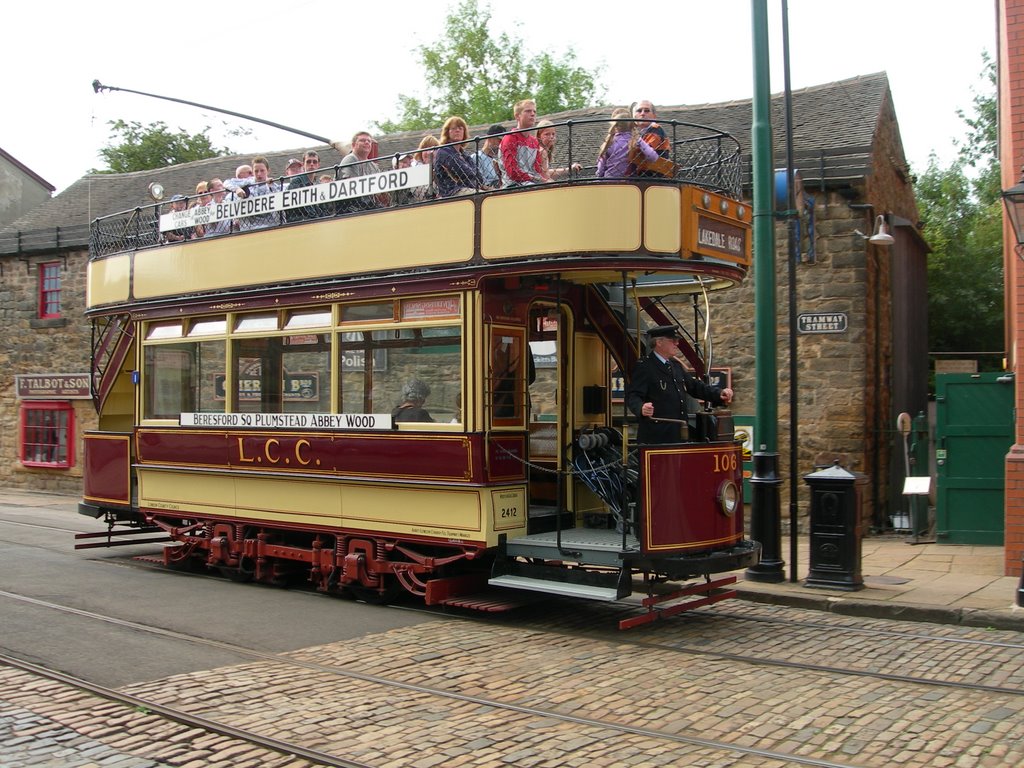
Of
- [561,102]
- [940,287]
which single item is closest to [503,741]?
[940,287]

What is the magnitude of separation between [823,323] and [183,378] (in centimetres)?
795

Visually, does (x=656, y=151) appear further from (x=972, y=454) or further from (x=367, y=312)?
(x=972, y=454)

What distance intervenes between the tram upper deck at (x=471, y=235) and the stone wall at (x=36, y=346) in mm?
11269

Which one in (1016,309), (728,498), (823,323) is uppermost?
(823,323)

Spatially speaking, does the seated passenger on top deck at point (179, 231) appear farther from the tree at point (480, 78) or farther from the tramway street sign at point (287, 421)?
the tree at point (480, 78)

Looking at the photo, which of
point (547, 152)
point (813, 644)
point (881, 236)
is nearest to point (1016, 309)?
point (881, 236)

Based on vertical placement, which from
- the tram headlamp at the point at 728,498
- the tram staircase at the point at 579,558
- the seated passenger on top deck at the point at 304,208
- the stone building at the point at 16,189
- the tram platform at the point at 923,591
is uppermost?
the stone building at the point at 16,189

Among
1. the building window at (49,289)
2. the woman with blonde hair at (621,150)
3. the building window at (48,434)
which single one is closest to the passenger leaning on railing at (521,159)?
the woman with blonde hair at (621,150)

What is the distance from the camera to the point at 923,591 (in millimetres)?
8922

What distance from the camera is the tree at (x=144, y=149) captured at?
36.4 metres

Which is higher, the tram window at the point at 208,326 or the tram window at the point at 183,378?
the tram window at the point at 208,326

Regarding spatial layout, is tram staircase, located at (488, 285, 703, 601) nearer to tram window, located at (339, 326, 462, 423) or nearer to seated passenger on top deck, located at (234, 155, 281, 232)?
tram window, located at (339, 326, 462, 423)

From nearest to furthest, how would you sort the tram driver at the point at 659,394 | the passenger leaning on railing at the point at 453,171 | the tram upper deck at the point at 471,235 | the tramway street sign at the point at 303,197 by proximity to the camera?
the tram upper deck at the point at 471,235
the tram driver at the point at 659,394
the passenger leaning on railing at the point at 453,171
the tramway street sign at the point at 303,197

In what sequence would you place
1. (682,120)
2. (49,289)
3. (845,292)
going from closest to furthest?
(845,292) → (682,120) → (49,289)
